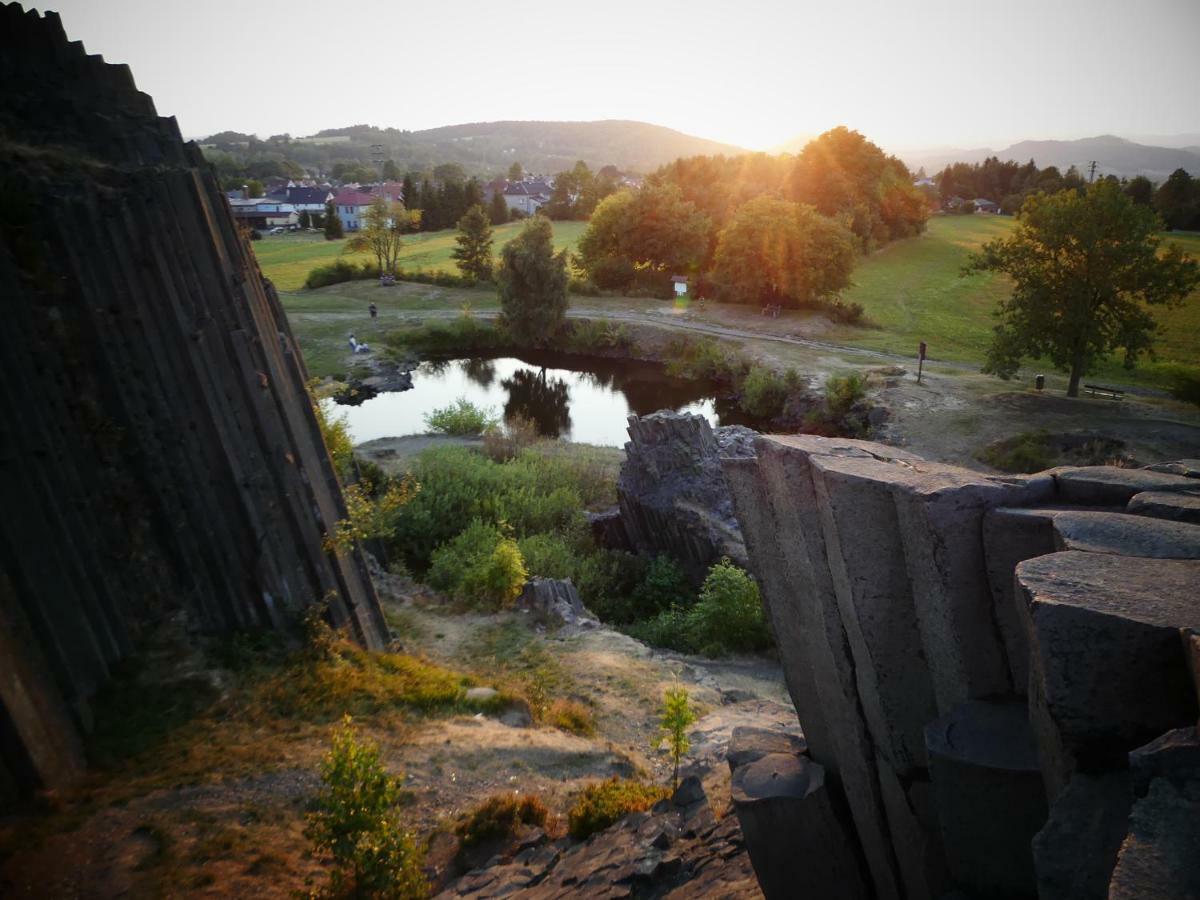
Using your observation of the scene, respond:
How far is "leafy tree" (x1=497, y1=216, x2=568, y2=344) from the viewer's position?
147ft

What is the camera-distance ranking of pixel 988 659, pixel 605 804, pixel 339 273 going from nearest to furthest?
pixel 988 659
pixel 605 804
pixel 339 273

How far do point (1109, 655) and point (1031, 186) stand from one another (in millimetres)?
120663

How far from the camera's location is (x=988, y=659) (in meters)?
5.26

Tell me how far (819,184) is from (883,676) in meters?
74.2

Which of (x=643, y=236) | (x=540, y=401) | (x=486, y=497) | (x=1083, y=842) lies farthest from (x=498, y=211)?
(x=1083, y=842)

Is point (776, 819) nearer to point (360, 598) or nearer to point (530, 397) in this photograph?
point (360, 598)

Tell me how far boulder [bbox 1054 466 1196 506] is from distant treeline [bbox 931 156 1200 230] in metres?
77.5

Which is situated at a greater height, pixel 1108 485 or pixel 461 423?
pixel 1108 485

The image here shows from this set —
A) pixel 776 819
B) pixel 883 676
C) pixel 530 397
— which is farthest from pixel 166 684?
pixel 530 397

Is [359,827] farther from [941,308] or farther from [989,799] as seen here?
[941,308]

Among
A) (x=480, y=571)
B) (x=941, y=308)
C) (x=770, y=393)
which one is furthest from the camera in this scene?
(x=941, y=308)

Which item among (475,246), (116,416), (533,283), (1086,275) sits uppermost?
(116,416)

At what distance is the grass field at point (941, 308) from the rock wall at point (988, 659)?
28763 millimetres

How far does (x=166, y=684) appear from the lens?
962 centimetres
